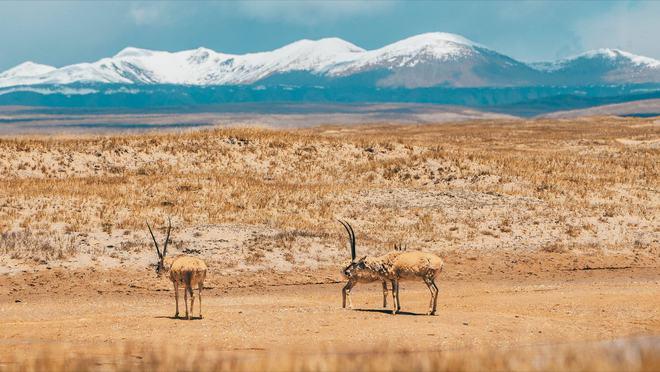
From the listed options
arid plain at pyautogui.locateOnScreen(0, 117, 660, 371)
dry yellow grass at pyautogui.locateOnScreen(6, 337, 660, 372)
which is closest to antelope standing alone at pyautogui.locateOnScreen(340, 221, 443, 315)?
arid plain at pyautogui.locateOnScreen(0, 117, 660, 371)

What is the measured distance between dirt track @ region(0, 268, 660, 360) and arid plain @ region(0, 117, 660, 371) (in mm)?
79

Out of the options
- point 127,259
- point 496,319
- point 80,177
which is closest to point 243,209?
point 127,259

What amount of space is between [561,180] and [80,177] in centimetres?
2294

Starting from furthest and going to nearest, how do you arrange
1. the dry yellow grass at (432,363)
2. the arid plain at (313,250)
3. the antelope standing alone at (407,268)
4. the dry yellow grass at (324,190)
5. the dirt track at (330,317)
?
the dry yellow grass at (324,190) → the antelope standing alone at (407,268) → the dirt track at (330,317) → the arid plain at (313,250) → the dry yellow grass at (432,363)

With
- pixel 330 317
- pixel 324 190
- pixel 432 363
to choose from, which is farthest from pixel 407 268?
pixel 324 190

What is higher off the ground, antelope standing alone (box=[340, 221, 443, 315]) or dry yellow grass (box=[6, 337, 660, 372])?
dry yellow grass (box=[6, 337, 660, 372])

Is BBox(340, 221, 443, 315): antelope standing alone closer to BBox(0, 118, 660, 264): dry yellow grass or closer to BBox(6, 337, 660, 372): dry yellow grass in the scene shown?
BBox(0, 118, 660, 264): dry yellow grass

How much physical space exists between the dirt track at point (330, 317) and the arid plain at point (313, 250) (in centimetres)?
8

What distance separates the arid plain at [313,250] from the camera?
12.1 metres

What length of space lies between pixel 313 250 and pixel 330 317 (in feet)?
39.0

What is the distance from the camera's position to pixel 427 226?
31484 millimetres

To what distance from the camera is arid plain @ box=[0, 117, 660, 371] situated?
39.6 ft

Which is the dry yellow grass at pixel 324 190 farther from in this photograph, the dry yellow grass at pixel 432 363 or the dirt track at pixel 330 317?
the dry yellow grass at pixel 432 363

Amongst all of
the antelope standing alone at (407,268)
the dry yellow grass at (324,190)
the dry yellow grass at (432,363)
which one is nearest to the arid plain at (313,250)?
the dry yellow grass at (432,363)
